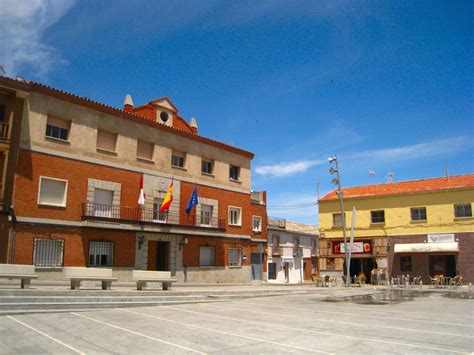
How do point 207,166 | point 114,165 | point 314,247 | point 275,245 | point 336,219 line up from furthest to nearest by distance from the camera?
point 314,247 < point 275,245 < point 336,219 < point 207,166 < point 114,165

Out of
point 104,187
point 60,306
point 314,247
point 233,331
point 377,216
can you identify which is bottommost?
point 233,331

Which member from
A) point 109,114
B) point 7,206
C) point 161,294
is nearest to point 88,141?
point 109,114

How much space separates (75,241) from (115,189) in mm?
3581

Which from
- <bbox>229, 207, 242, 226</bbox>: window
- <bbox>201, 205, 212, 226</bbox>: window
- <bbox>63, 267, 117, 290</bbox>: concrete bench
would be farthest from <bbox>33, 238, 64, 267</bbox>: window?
<bbox>229, 207, 242, 226</bbox>: window

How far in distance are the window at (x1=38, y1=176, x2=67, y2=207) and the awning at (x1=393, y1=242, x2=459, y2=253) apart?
83.8 ft

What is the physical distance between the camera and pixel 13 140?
1875cm

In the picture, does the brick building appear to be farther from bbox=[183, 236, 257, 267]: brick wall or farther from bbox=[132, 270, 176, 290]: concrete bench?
bbox=[132, 270, 176, 290]: concrete bench

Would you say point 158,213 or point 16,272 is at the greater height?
point 158,213

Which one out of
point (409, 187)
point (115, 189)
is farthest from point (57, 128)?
point (409, 187)

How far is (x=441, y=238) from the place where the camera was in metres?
32.6

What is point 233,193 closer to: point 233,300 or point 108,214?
point 108,214

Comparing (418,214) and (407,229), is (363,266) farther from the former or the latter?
(418,214)

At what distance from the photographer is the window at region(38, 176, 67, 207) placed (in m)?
19.7

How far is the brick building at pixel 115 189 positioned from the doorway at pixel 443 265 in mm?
14939
